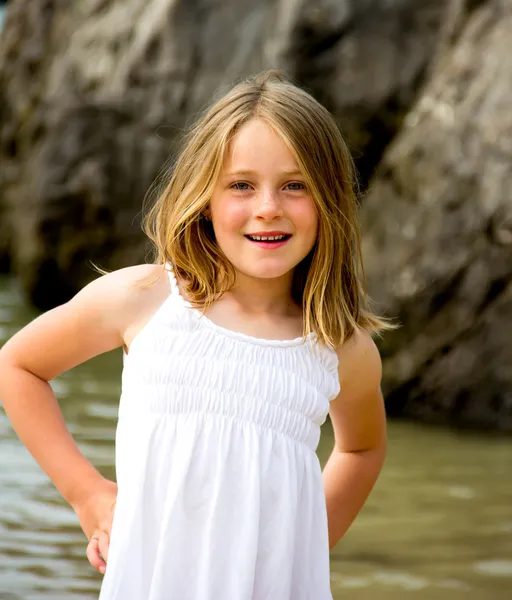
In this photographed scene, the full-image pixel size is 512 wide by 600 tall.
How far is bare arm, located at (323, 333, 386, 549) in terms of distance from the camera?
2.08 metres

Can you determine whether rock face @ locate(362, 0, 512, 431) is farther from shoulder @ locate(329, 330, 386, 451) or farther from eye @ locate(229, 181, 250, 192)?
eye @ locate(229, 181, 250, 192)

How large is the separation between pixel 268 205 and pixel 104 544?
→ 2.00ft

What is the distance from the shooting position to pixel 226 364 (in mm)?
1862

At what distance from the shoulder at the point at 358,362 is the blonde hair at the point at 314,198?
0.07 feet

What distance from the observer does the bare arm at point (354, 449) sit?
2084mm

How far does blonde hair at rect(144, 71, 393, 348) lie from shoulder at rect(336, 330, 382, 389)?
2 cm

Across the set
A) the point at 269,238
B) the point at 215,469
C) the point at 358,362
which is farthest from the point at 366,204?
the point at 215,469

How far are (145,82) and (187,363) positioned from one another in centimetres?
442

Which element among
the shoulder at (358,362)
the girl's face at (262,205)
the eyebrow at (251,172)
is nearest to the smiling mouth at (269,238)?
the girl's face at (262,205)

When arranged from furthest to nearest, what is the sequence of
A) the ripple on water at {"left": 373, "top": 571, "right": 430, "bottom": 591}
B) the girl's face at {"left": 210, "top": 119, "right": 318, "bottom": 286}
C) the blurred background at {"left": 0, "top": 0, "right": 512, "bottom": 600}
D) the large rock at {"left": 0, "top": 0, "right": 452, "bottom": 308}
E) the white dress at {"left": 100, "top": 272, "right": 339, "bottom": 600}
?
the large rock at {"left": 0, "top": 0, "right": 452, "bottom": 308}, the blurred background at {"left": 0, "top": 0, "right": 512, "bottom": 600}, the ripple on water at {"left": 373, "top": 571, "right": 430, "bottom": 591}, the girl's face at {"left": 210, "top": 119, "right": 318, "bottom": 286}, the white dress at {"left": 100, "top": 272, "right": 339, "bottom": 600}

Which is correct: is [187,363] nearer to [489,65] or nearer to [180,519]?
[180,519]

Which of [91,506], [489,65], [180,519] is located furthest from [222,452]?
[489,65]

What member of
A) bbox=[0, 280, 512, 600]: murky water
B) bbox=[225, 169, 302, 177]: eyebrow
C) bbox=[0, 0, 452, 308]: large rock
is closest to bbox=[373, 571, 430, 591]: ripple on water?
bbox=[0, 280, 512, 600]: murky water

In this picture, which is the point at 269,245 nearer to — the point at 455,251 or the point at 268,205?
the point at 268,205
